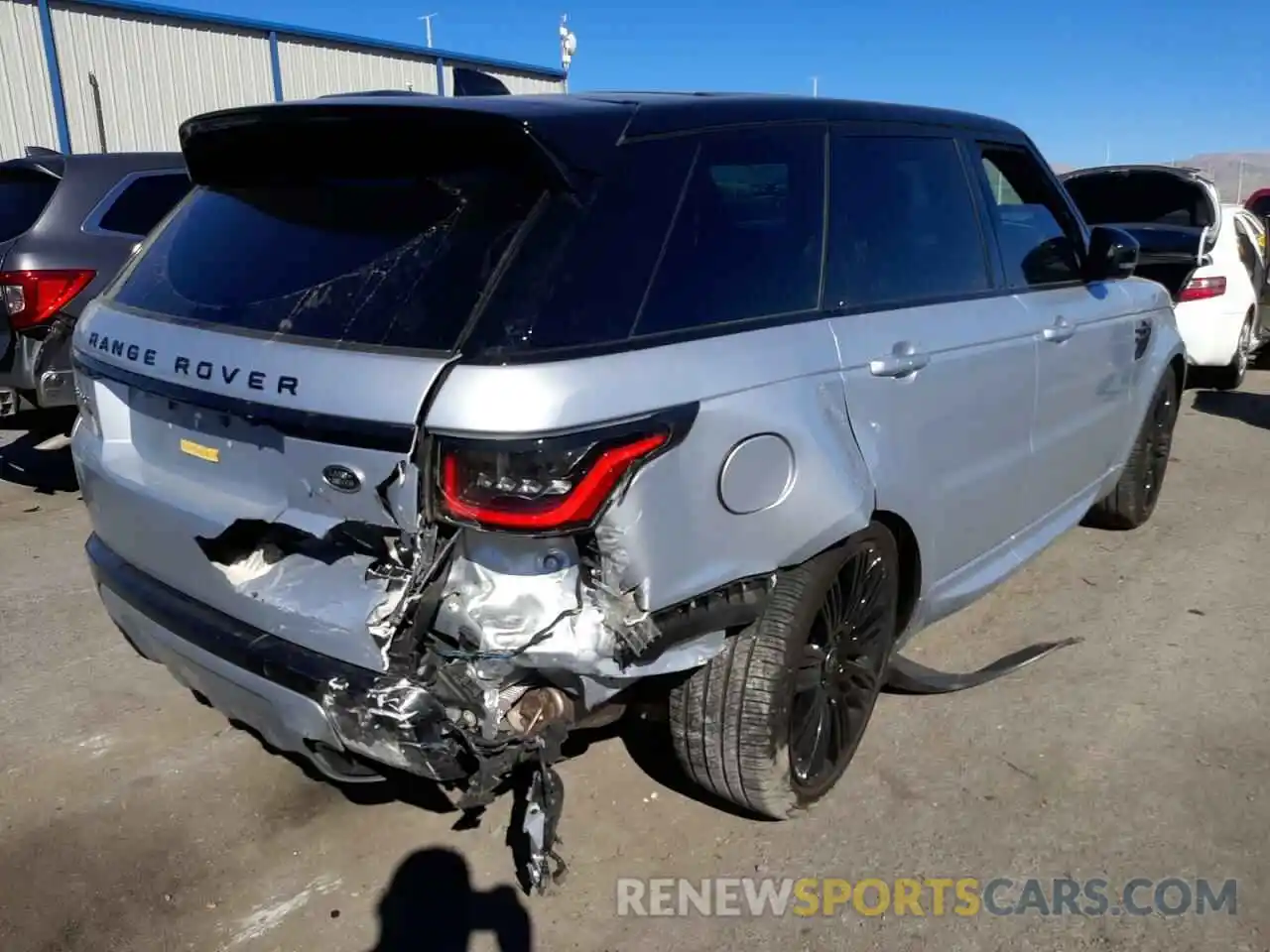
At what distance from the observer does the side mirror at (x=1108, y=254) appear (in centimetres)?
396

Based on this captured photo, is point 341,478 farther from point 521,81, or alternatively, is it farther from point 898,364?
point 521,81

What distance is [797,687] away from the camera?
9.07 ft

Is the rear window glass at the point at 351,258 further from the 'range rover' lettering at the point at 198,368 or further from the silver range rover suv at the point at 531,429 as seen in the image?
the 'range rover' lettering at the point at 198,368

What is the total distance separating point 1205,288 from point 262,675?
813cm

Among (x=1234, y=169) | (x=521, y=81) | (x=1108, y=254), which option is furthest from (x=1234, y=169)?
(x=1108, y=254)

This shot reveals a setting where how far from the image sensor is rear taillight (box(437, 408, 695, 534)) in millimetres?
2023

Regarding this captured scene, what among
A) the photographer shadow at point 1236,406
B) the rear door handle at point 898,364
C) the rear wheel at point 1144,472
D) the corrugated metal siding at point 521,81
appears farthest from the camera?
the corrugated metal siding at point 521,81

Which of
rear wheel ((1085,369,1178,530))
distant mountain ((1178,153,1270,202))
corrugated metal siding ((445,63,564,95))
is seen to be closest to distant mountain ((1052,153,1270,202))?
distant mountain ((1178,153,1270,202))

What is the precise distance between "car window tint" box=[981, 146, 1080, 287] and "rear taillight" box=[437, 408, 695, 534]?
2122 millimetres

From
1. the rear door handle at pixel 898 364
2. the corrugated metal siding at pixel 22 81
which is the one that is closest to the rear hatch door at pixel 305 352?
the rear door handle at pixel 898 364

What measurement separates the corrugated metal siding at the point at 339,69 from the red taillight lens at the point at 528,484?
16.3 m

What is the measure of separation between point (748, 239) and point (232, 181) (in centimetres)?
134

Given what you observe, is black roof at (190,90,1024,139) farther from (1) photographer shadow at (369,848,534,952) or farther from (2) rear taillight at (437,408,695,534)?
(1) photographer shadow at (369,848,534,952)

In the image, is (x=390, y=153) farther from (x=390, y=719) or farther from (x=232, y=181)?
(x=390, y=719)
